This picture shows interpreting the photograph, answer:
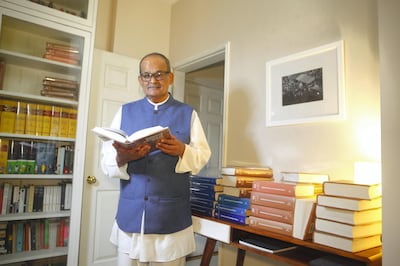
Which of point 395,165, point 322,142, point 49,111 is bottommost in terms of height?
point 395,165

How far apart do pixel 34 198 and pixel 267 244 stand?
1.50 metres

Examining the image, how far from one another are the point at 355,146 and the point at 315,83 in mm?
376

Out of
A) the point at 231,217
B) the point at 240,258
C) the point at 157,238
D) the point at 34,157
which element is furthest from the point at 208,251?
the point at 34,157

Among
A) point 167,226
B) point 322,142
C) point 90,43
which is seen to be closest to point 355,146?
point 322,142

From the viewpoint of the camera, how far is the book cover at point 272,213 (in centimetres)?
117

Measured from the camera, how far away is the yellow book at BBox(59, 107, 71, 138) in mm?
1887

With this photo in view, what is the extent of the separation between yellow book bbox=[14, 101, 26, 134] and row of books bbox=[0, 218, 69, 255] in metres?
0.58

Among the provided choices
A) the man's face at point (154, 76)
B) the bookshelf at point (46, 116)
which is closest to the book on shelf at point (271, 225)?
the man's face at point (154, 76)

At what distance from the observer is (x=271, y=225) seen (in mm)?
1224

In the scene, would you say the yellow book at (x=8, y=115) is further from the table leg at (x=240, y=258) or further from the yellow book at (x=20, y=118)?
the table leg at (x=240, y=258)

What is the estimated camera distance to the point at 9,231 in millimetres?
1723

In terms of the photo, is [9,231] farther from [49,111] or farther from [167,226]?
[167,226]

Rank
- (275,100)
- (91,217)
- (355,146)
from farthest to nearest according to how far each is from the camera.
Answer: (91,217) → (275,100) → (355,146)

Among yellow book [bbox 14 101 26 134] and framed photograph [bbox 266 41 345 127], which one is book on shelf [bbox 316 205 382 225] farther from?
yellow book [bbox 14 101 26 134]
